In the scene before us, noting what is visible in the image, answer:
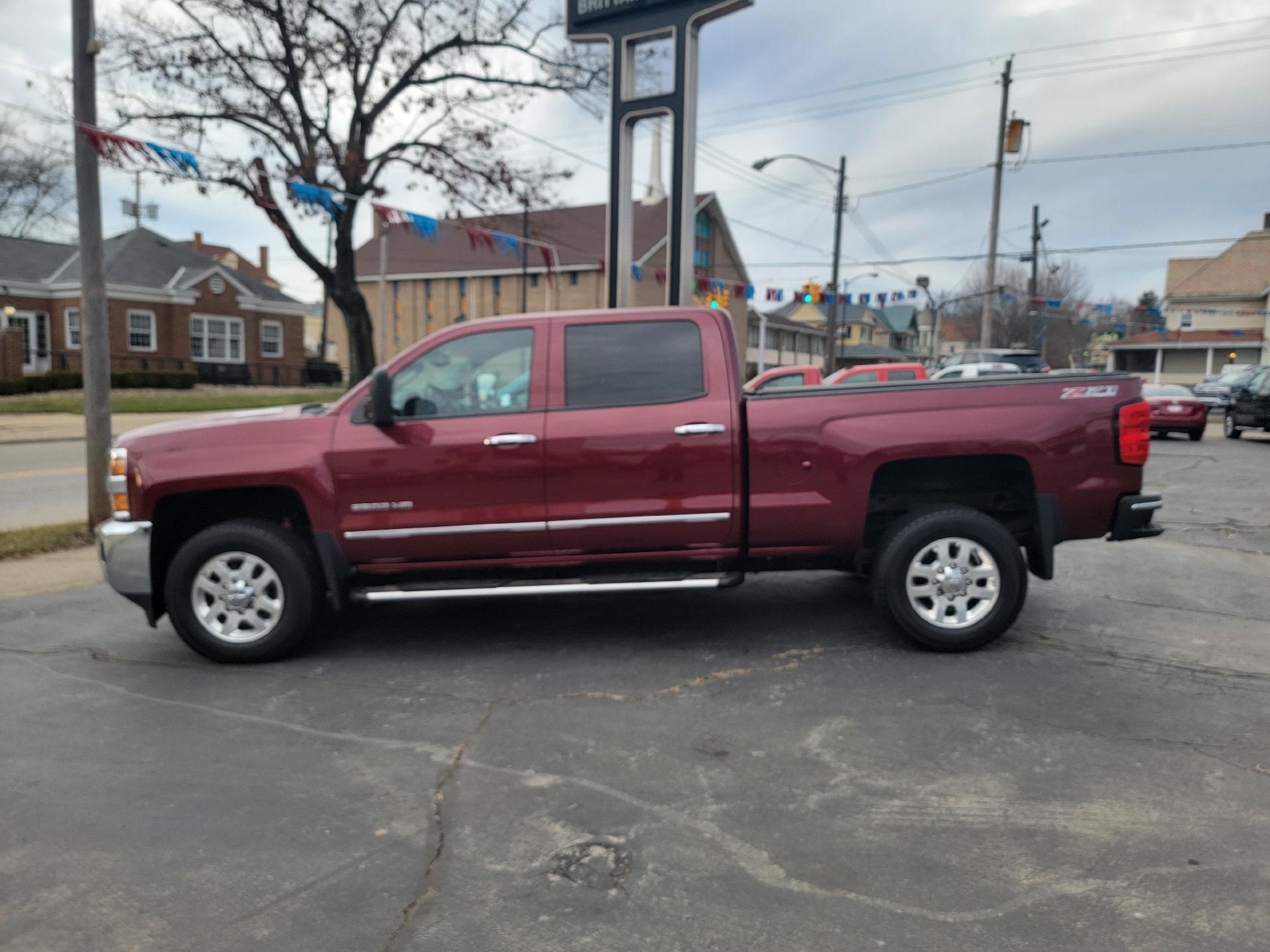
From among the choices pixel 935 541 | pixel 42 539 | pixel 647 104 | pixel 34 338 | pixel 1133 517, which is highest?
pixel 647 104

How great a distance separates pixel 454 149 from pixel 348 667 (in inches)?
914

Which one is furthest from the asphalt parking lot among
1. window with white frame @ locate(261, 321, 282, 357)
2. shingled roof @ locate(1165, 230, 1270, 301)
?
shingled roof @ locate(1165, 230, 1270, 301)

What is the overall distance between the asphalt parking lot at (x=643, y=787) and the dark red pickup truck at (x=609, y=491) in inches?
16.7

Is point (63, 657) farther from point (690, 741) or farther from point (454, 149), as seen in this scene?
point (454, 149)

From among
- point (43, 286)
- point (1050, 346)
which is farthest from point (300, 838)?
point (1050, 346)

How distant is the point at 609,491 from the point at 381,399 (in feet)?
4.43

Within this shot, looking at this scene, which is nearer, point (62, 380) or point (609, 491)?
point (609, 491)

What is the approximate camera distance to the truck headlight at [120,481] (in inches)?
205

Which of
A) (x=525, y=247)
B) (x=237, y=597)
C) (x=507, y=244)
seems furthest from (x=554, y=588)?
(x=525, y=247)

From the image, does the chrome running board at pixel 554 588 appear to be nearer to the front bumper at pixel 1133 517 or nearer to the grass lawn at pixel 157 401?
the front bumper at pixel 1133 517

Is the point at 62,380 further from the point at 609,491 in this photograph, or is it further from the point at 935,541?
the point at 935,541

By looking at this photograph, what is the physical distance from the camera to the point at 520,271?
2064 inches

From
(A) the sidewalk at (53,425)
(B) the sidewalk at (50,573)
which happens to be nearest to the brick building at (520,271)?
(A) the sidewalk at (53,425)

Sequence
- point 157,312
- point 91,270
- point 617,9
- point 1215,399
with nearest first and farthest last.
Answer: point 91,270 < point 617,9 < point 1215,399 < point 157,312
